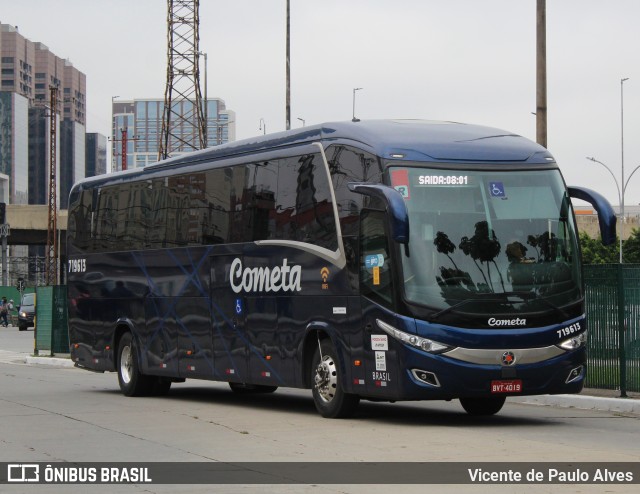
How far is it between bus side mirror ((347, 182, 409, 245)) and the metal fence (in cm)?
507

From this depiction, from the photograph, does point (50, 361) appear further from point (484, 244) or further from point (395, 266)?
point (484, 244)

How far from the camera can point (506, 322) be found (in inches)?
584

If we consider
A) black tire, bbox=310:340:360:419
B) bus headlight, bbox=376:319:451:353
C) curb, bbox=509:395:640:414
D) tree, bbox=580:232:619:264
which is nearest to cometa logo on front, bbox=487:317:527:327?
bus headlight, bbox=376:319:451:353

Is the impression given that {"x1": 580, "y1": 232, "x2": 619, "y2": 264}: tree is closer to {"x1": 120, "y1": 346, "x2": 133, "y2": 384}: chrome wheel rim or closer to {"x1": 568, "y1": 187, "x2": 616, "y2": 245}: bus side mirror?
{"x1": 120, "y1": 346, "x2": 133, "y2": 384}: chrome wheel rim

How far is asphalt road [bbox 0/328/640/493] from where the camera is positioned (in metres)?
11.8

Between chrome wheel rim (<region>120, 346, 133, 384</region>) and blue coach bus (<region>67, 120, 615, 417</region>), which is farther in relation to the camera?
chrome wheel rim (<region>120, 346, 133, 384</region>)

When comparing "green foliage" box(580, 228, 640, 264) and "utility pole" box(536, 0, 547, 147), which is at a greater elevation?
"utility pole" box(536, 0, 547, 147)

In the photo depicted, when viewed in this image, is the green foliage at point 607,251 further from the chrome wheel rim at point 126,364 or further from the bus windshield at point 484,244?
the bus windshield at point 484,244

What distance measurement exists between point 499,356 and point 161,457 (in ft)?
14.3

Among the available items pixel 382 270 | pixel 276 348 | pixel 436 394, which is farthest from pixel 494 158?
pixel 276 348

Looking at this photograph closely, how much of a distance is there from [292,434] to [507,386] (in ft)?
8.30

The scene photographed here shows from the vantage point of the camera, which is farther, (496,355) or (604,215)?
(604,215)

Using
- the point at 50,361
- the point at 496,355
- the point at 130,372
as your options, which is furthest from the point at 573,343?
the point at 50,361

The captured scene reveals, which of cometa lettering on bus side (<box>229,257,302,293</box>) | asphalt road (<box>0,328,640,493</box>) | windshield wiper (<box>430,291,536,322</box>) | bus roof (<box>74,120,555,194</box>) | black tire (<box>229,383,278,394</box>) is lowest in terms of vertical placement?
black tire (<box>229,383,278,394</box>)
